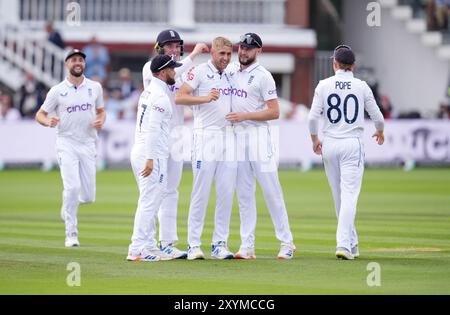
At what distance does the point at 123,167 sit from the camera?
34.9m

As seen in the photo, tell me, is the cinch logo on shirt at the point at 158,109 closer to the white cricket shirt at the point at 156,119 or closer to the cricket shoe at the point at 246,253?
the white cricket shirt at the point at 156,119

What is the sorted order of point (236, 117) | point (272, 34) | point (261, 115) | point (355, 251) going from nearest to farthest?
1. point (236, 117)
2. point (261, 115)
3. point (355, 251)
4. point (272, 34)

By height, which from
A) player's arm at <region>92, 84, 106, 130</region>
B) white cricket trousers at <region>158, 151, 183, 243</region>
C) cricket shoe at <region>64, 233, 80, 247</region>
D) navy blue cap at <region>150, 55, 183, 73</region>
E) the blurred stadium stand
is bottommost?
cricket shoe at <region>64, 233, 80, 247</region>

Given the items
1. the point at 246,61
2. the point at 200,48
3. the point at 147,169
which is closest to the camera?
the point at 147,169

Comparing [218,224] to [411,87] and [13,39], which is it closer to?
[13,39]

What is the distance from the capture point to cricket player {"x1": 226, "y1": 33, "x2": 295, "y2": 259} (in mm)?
15234

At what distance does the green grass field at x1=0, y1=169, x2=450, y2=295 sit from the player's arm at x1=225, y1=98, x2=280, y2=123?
1.65 meters

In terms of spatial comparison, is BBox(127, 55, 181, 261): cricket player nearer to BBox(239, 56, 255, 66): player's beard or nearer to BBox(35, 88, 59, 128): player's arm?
BBox(239, 56, 255, 66): player's beard

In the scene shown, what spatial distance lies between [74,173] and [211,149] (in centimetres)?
308

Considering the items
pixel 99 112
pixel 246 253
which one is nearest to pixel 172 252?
pixel 246 253

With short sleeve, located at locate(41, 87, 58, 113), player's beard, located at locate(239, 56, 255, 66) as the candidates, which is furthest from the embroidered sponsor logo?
short sleeve, located at locate(41, 87, 58, 113)

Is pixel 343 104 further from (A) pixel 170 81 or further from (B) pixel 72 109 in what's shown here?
(B) pixel 72 109

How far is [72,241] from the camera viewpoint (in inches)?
667
